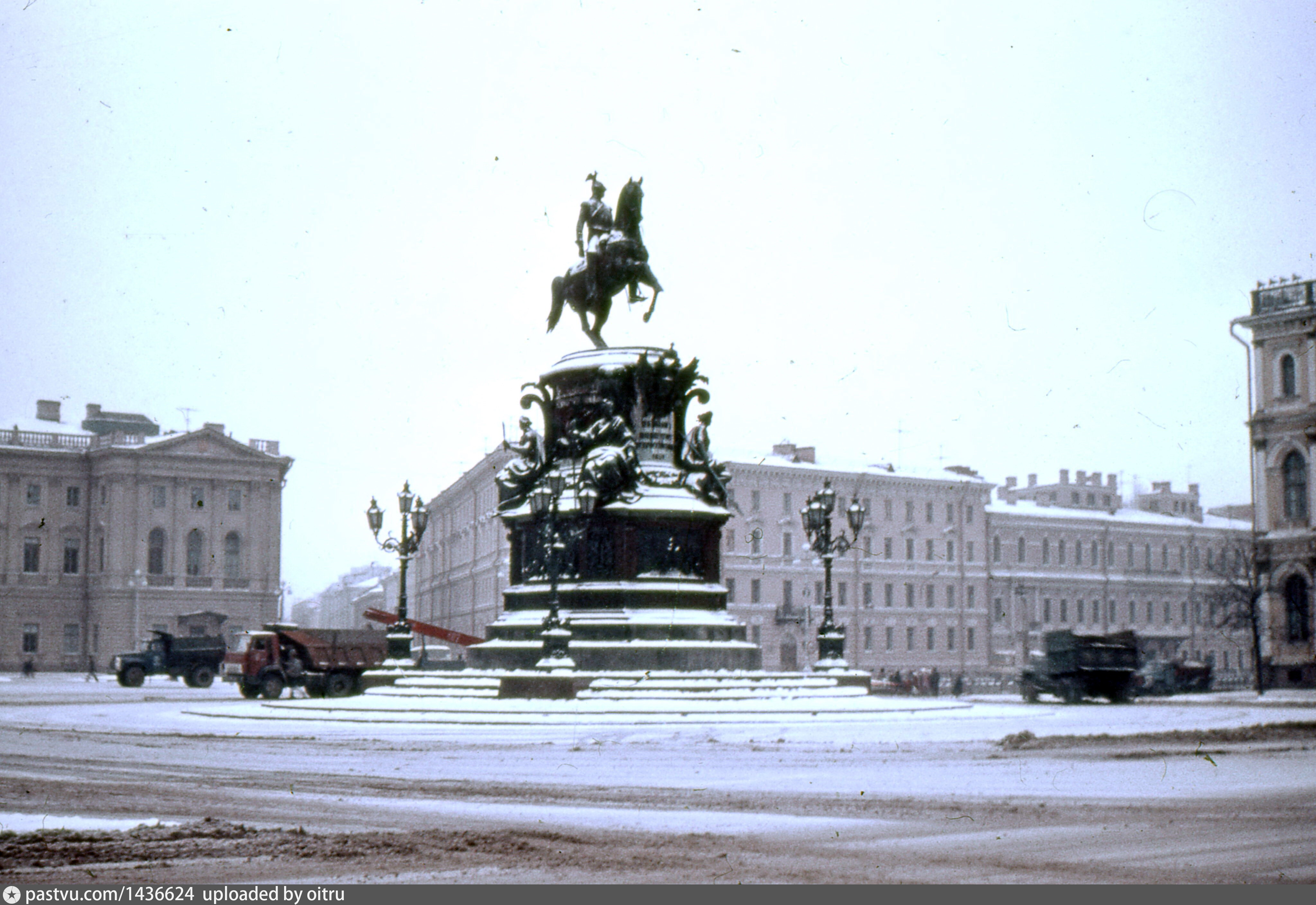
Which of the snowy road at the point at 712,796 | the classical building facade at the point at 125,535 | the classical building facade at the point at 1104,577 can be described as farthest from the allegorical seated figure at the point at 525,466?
the classical building facade at the point at 1104,577

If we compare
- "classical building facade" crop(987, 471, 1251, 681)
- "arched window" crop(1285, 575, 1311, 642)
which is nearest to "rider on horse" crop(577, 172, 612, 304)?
"arched window" crop(1285, 575, 1311, 642)

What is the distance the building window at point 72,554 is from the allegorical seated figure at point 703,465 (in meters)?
66.9

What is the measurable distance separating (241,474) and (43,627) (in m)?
14.9

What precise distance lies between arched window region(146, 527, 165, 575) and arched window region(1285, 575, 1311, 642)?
62.4 m

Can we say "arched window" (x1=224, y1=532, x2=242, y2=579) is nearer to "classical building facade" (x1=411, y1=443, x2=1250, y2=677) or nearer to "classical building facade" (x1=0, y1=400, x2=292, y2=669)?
"classical building facade" (x1=0, y1=400, x2=292, y2=669)

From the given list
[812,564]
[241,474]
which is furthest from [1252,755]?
[241,474]

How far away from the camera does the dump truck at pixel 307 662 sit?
38.8 meters

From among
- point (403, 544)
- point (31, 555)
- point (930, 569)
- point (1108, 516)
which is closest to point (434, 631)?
point (403, 544)

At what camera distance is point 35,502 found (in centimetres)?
8150

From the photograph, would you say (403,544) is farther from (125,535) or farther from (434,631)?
(125,535)

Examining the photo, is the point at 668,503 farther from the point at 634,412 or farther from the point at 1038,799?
the point at 1038,799

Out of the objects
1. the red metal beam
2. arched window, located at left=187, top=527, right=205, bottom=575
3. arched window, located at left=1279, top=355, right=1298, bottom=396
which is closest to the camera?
arched window, located at left=1279, top=355, right=1298, bottom=396

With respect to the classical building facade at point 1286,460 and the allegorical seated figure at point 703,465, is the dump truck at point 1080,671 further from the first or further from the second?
the allegorical seated figure at point 703,465

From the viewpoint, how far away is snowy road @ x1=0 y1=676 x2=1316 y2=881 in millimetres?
8086
